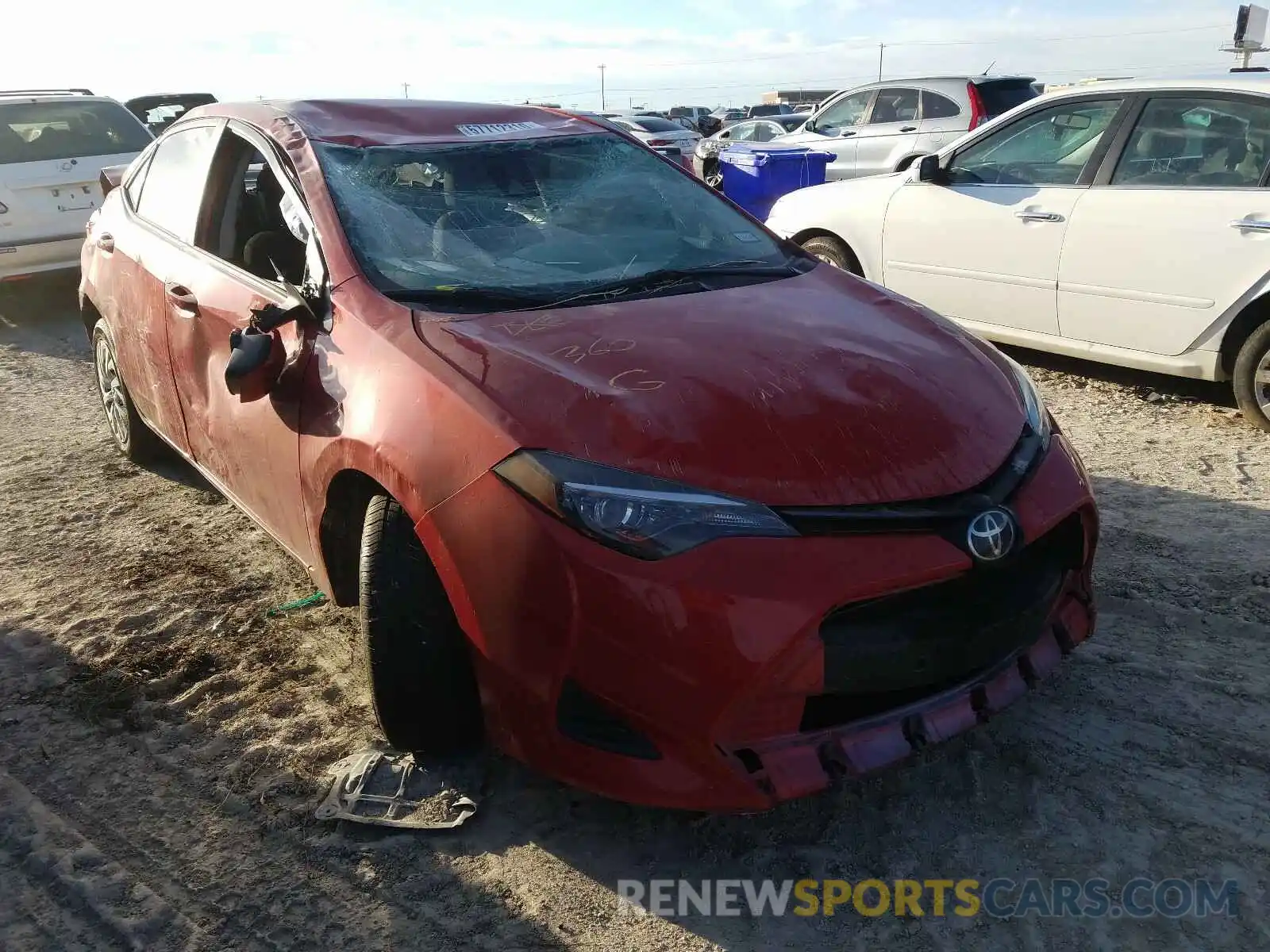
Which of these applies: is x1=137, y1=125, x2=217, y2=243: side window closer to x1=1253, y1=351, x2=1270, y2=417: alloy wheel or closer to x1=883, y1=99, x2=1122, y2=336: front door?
x1=883, y1=99, x2=1122, y2=336: front door

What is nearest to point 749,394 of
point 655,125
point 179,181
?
point 179,181

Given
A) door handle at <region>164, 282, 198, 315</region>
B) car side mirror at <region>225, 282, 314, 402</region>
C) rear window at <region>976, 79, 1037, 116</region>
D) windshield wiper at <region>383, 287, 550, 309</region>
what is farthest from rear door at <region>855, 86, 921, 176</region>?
car side mirror at <region>225, 282, 314, 402</region>

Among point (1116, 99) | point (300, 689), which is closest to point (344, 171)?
point (300, 689)

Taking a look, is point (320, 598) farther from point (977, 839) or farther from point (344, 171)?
point (977, 839)

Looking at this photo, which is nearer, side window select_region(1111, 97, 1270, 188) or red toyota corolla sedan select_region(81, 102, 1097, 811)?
red toyota corolla sedan select_region(81, 102, 1097, 811)

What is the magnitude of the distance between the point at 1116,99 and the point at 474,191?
378 cm

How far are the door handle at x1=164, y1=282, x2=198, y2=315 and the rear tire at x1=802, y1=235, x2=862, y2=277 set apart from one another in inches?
159

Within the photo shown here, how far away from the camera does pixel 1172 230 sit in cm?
486

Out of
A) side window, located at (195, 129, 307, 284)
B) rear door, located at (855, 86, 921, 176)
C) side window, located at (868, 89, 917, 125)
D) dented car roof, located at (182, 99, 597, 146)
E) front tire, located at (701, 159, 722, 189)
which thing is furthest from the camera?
side window, located at (868, 89, 917, 125)

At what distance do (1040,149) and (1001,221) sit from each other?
1.51ft

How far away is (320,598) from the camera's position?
3.59 meters

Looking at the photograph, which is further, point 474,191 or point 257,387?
point 474,191

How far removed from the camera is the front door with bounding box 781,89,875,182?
12555 millimetres

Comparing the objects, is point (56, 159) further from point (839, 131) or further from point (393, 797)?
point (839, 131)
